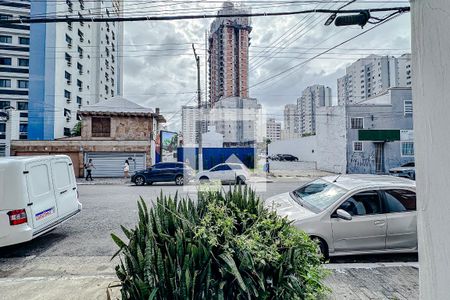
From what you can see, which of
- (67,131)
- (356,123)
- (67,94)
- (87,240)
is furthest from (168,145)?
(87,240)

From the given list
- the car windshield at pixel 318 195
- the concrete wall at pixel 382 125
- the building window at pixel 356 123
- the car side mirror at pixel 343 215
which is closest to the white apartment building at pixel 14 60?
the building window at pixel 356 123

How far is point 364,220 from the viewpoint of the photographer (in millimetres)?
3961

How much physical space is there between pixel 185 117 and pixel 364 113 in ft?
52.6

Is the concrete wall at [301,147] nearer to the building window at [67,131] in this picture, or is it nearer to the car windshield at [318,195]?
the car windshield at [318,195]

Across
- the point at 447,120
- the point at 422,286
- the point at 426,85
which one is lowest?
the point at 422,286

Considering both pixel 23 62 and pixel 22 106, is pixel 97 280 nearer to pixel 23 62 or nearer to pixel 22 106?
pixel 22 106

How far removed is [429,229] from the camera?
1179 mm

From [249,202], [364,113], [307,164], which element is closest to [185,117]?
[307,164]

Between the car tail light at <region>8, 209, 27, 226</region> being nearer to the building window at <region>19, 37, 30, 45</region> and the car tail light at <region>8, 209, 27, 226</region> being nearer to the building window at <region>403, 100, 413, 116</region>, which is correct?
the building window at <region>403, 100, 413, 116</region>

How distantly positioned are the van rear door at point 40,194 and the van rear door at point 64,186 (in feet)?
0.54

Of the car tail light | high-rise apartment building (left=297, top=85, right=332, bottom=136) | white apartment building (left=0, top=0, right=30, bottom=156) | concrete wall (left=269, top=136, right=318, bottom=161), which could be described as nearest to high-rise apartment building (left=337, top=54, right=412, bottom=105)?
high-rise apartment building (left=297, top=85, right=332, bottom=136)

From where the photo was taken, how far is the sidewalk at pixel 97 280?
293cm

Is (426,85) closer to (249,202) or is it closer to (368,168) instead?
(249,202)

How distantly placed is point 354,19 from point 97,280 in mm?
8024
